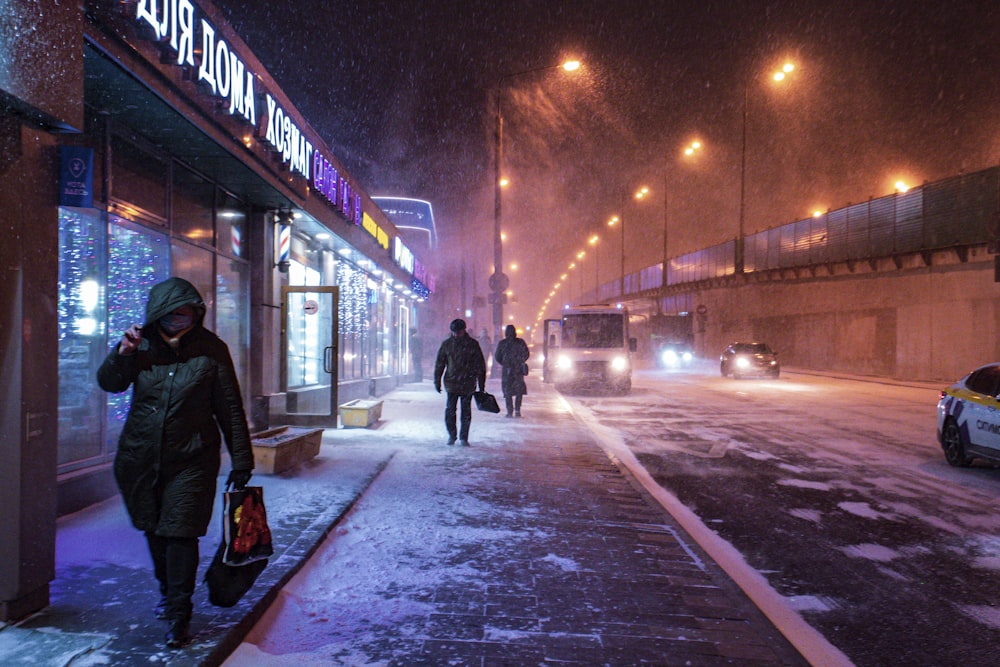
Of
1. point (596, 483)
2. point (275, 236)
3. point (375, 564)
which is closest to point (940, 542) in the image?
point (596, 483)

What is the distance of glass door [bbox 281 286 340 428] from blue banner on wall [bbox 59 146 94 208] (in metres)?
7.60

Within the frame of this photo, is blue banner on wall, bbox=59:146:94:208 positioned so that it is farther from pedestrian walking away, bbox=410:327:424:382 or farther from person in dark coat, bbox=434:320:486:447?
pedestrian walking away, bbox=410:327:424:382

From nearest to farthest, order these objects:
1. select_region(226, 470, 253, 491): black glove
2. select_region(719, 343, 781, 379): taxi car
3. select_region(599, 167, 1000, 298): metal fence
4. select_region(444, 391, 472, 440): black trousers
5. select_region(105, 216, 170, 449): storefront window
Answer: select_region(226, 470, 253, 491): black glove < select_region(105, 216, 170, 449): storefront window < select_region(444, 391, 472, 440): black trousers < select_region(599, 167, 1000, 298): metal fence < select_region(719, 343, 781, 379): taxi car

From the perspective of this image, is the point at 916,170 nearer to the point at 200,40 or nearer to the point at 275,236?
the point at 275,236

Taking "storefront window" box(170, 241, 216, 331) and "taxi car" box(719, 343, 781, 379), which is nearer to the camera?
"storefront window" box(170, 241, 216, 331)

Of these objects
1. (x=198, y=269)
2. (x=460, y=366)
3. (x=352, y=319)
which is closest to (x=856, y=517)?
(x=460, y=366)

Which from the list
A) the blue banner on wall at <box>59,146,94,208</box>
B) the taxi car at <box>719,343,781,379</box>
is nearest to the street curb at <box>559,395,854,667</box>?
the blue banner on wall at <box>59,146,94,208</box>

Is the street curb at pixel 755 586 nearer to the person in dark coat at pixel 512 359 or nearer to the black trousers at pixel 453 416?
the black trousers at pixel 453 416

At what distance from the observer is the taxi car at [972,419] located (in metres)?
8.08

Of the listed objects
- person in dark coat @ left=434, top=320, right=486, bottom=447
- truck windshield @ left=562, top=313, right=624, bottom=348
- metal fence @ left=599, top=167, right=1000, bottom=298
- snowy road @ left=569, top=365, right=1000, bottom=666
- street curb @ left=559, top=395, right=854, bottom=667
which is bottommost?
snowy road @ left=569, top=365, right=1000, bottom=666

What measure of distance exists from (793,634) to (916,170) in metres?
37.5

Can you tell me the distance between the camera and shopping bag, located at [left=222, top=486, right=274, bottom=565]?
3.44m

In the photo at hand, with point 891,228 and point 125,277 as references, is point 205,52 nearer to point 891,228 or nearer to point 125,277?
point 125,277

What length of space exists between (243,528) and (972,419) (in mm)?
8756
